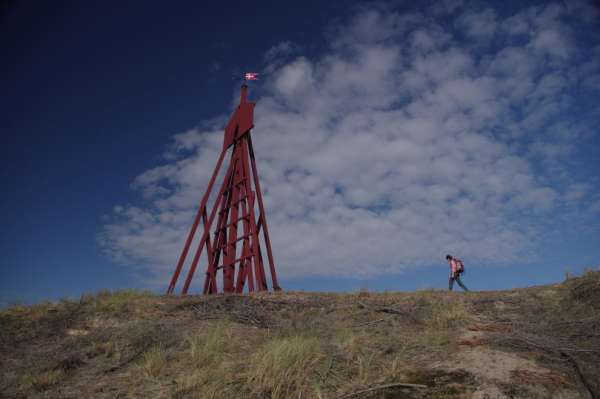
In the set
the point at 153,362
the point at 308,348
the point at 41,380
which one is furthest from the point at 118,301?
the point at 308,348

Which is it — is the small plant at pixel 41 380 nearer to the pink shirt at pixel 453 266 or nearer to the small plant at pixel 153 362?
the small plant at pixel 153 362

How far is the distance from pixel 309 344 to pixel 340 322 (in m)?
2.19

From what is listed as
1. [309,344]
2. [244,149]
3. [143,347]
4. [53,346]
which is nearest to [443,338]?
[309,344]

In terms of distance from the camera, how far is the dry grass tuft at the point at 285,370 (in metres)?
4.38

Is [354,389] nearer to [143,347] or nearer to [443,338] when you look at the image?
[443,338]

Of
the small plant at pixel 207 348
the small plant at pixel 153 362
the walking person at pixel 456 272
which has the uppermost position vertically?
the walking person at pixel 456 272

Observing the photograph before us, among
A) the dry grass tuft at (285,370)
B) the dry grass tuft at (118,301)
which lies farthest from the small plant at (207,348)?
the dry grass tuft at (118,301)

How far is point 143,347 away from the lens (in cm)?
613

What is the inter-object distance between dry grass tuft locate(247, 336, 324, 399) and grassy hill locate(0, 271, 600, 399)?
2 centimetres

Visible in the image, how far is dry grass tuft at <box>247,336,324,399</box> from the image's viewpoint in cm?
438

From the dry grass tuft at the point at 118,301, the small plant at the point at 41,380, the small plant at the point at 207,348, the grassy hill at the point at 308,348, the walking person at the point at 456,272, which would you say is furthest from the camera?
the walking person at the point at 456,272

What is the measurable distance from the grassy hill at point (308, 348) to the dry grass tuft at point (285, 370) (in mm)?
16

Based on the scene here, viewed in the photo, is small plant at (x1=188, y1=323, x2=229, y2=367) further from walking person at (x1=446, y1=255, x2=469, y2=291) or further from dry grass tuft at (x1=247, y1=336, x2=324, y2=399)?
walking person at (x1=446, y1=255, x2=469, y2=291)

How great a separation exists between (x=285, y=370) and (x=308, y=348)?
58 cm
